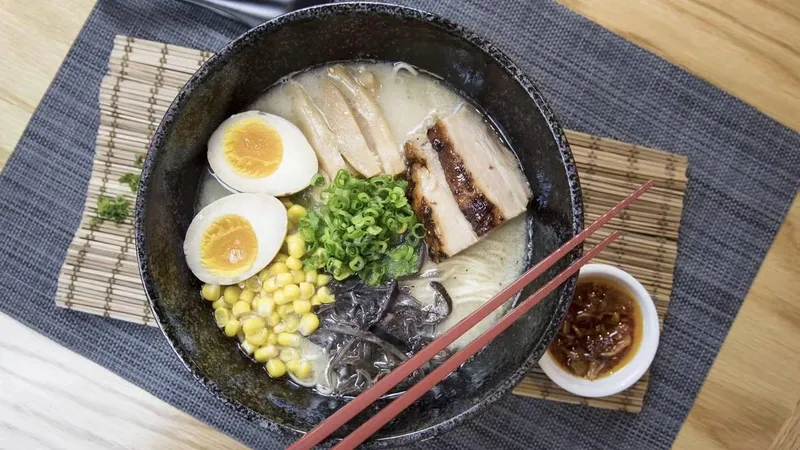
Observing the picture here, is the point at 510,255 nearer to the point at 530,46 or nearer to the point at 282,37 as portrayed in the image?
the point at 530,46

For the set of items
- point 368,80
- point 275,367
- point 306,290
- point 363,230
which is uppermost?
point 368,80

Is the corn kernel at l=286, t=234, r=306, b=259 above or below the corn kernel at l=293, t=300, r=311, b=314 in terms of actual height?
above

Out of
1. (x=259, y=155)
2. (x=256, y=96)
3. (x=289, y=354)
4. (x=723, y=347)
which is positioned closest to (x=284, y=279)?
(x=289, y=354)

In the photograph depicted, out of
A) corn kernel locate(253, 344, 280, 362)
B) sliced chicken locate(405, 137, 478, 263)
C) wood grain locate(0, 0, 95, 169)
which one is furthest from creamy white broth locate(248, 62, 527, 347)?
wood grain locate(0, 0, 95, 169)

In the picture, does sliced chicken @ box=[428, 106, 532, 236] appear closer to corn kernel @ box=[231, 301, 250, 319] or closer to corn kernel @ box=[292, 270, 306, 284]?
corn kernel @ box=[292, 270, 306, 284]

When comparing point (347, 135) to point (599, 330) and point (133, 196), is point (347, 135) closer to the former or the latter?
point (133, 196)
